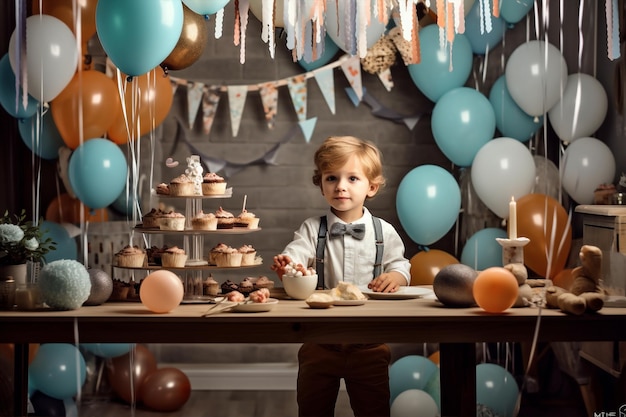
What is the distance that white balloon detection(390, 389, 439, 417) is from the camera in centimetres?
337

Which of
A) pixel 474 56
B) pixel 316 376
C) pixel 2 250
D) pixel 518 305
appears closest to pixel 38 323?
pixel 2 250

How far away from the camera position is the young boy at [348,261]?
2459 millimetres

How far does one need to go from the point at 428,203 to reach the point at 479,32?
2.80 feet

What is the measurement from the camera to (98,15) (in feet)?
9.15

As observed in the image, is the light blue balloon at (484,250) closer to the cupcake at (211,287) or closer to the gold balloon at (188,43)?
the gold balloon at (188,43)

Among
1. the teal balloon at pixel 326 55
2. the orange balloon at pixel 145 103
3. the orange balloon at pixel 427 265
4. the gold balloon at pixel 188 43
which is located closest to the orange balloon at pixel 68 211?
the orange balloon at pixel 145 103

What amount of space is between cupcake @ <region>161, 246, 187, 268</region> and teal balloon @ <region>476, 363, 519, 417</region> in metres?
1.58

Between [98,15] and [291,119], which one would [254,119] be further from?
[98,15]

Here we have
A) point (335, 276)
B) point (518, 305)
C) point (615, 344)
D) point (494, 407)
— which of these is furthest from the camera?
point (494, 407)

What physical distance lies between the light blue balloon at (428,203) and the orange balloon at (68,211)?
1410 millimetres

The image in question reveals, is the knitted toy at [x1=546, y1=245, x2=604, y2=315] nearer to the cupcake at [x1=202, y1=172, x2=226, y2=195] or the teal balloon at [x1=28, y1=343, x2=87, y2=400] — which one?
the cupcake at [x1=202, y1=172, x2=226, y2=195]

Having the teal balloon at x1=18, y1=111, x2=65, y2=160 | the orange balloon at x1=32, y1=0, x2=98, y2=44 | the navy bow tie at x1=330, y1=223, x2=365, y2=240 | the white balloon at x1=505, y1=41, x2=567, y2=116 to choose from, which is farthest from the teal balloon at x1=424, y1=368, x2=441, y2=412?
the orange balloon at x1=32, y1=0, x2=98, y2=44

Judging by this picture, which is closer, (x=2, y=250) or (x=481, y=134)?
(x=2, y=250)

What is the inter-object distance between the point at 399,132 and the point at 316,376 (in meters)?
1.96
